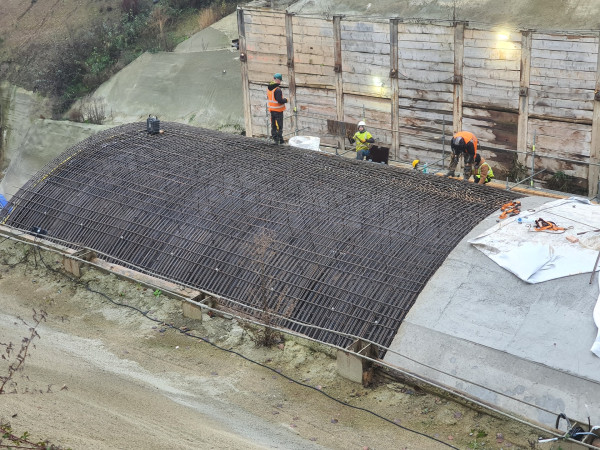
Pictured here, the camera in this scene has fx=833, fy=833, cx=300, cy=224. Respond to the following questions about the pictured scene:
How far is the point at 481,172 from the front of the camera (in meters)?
19.6

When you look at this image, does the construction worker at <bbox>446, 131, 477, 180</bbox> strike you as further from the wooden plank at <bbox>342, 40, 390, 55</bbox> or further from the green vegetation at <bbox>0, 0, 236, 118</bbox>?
the green vegetation at <bbox>0, 0, 236, 118</bbox>

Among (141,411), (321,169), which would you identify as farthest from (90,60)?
(141,411)

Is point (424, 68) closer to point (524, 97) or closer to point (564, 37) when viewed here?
point (524, 97)

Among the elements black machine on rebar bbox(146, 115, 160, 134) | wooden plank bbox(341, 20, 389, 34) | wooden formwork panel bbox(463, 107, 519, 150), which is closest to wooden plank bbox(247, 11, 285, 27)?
wooden plank bbox(341, 20, 389, 34)

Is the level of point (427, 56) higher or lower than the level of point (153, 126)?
higher

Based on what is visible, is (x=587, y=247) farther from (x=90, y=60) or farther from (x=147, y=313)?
(x=90, y=60)

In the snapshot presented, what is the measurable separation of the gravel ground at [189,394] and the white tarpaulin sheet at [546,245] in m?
2.73

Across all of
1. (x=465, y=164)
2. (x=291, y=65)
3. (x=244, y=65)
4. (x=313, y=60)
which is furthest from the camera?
(x=244, y=65)

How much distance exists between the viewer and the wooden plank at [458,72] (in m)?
22.7

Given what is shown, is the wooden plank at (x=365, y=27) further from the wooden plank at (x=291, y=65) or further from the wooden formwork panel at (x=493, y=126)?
the wooden formwork panel at (x=493, y=126)

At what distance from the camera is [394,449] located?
12.1m

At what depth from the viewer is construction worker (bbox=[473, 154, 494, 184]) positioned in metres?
19.5

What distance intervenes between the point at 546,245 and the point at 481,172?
5522 mm

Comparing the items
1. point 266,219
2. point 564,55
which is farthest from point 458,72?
point 266,219
